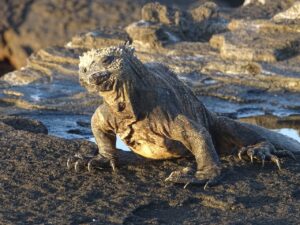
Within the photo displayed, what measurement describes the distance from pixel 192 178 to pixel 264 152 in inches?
29.1

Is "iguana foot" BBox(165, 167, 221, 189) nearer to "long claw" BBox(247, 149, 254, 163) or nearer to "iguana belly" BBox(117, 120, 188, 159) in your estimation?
"iguana belly" BBox(117, 120, 188, 159)

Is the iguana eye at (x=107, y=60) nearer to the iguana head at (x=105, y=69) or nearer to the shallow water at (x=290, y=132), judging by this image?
the iguana head at (x=105, y=69)

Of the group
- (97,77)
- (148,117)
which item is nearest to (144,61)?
(148,117)

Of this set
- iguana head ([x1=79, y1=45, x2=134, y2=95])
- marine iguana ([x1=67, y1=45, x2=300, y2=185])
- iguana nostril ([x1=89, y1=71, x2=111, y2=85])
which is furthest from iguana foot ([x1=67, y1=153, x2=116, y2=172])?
iguana nostril ([x1=89, y1=71, x2=111, y2=85])

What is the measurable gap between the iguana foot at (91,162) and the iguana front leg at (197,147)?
21.2 inches

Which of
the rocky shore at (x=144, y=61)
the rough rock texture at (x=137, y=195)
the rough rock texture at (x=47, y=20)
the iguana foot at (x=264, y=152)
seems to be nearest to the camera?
the rough rock texture at (x=137, y=195)

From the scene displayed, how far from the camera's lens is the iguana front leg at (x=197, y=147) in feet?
19.9

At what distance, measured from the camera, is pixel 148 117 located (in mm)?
6168

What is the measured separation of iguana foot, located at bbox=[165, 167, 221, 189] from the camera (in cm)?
601

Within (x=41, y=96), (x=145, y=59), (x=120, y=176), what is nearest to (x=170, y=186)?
(x=120, y=176)

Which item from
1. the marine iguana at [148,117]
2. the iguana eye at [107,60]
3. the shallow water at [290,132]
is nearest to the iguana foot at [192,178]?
the marine iguana at [148,117]

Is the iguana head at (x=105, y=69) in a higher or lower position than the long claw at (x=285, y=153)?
higher

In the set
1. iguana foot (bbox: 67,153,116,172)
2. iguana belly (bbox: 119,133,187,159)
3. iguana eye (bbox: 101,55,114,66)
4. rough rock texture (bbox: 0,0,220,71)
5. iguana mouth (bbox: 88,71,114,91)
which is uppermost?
iguana eye (bbox: 101,55,114,66)

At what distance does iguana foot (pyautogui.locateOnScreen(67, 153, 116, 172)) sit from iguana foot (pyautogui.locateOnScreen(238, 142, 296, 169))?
0.96 m
